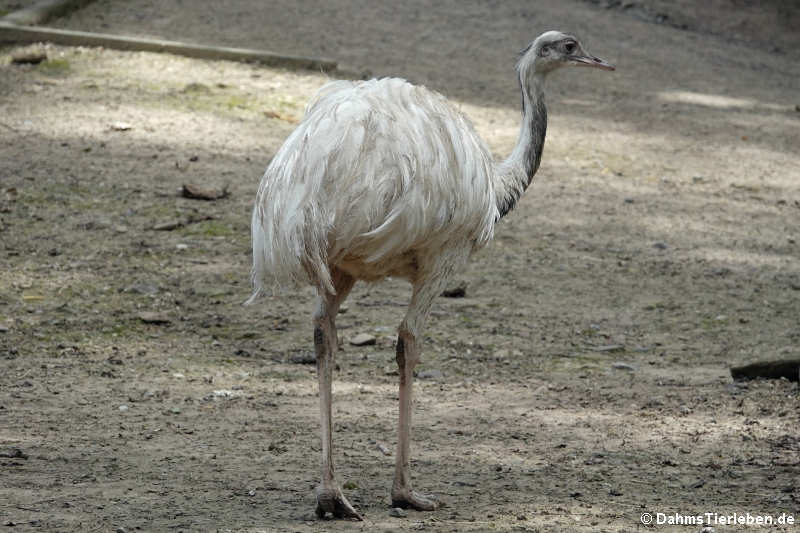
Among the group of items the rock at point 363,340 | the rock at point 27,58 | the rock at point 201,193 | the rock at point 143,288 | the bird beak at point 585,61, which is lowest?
the rock at point 363,340

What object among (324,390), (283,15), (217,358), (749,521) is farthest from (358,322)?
(283,15)

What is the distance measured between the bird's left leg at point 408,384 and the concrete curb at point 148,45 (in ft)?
21.5

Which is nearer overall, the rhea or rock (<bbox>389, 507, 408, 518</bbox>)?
the rhea

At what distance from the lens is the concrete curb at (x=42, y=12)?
10.9 meters

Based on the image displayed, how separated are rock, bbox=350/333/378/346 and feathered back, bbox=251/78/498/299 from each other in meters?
2.03

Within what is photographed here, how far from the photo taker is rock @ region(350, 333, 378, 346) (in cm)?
625

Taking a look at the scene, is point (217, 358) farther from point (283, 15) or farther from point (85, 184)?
point (283, 15)

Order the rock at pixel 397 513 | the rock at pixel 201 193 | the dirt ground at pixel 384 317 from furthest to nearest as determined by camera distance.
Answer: the rock at pixel 201 193 → the dirt ground at pixel 384 317 → the rock at pixel 397 513

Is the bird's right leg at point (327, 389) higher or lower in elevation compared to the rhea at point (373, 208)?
lower

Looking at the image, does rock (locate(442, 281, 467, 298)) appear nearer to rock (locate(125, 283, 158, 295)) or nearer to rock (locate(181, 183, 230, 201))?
rock (locate(125, 283, 158, 295))

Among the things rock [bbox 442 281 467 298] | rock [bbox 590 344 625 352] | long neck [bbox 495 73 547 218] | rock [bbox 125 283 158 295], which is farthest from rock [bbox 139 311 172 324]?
rock [bbox 590 344 625 352]

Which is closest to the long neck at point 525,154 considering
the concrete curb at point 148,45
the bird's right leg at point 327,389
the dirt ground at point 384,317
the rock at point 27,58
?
the bird's right leg at point 327,389

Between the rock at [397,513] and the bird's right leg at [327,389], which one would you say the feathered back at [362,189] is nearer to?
the bird's right leg at [327,389]

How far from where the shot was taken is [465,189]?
4.25 metres
